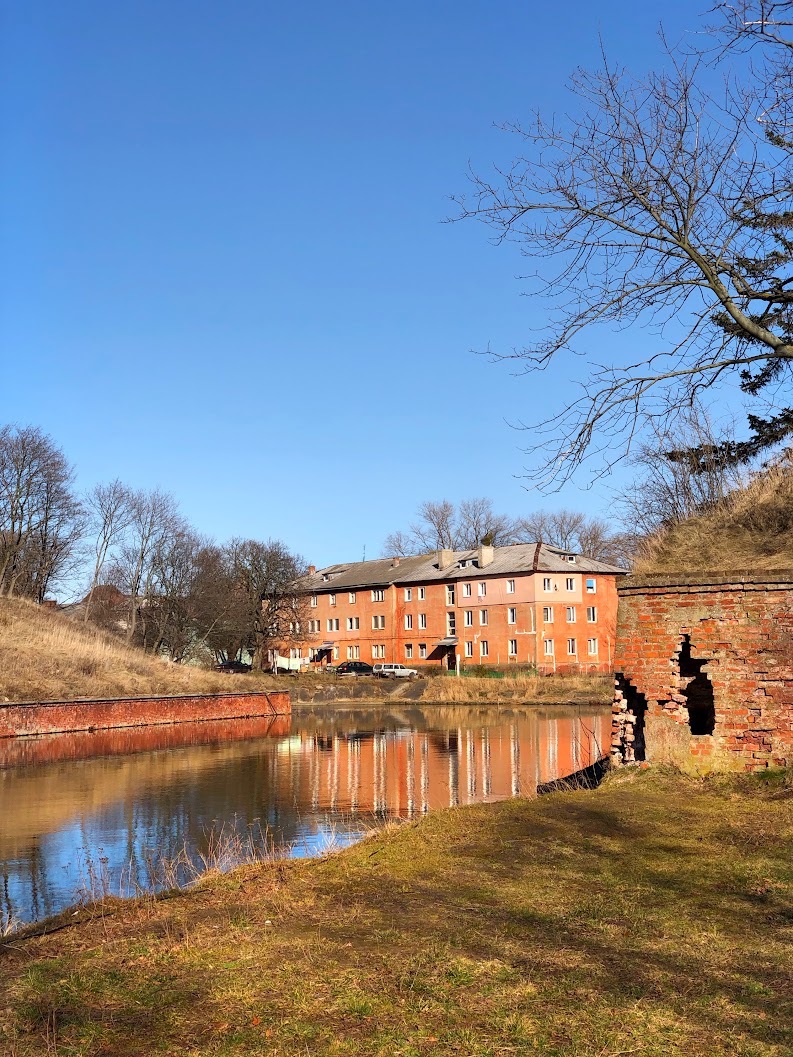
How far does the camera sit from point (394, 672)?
63.4 metres

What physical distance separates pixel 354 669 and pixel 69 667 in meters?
32.2

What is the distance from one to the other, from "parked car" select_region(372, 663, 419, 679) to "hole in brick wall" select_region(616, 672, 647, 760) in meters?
50.9

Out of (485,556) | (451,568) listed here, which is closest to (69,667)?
(485,556)

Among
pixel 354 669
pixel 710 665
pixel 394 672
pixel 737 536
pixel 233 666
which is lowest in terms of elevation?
pixel 394 672

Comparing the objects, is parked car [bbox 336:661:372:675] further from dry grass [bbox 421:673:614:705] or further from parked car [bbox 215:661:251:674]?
dry grass [bbox 421:673:614:705]

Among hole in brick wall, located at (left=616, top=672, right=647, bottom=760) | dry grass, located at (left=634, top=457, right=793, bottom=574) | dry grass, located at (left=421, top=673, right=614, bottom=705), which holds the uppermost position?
dry grass, located at (left=634, top=457, right=793, bottom=574)

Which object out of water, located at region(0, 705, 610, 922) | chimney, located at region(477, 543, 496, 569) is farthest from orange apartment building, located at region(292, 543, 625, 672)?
water, located at region(0, 705, 610, 922)

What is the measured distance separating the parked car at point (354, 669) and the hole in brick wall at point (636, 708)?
5557 cm

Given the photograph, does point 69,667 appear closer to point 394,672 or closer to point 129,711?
point 129,711

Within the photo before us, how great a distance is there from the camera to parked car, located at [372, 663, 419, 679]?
206 ft

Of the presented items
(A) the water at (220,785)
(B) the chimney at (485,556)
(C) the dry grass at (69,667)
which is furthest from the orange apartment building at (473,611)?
(A) the water at (220,785)

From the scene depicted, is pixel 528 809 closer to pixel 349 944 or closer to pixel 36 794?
pixel 349 944

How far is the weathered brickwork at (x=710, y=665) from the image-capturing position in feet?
32.8

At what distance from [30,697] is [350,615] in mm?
44849
